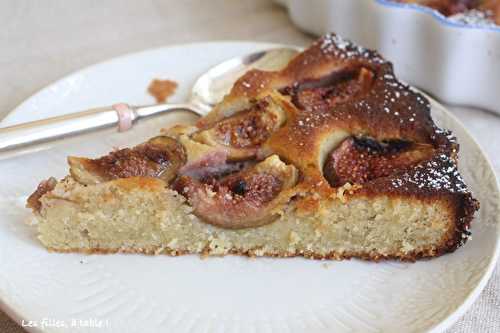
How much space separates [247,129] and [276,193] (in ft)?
0.83

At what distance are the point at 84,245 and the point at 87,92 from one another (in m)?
0.70

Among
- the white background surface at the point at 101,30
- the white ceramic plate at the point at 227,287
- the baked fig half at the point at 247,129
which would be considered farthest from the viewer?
the white background surface at the point at 101,30

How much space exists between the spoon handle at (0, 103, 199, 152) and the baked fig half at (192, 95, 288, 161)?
0.29 m

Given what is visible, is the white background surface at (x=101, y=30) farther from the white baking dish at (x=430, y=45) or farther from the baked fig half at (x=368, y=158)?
the baked fig half at (x=368, y=158)

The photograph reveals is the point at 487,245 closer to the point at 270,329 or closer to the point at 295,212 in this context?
the point at 295,212

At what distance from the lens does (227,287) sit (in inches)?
64.6

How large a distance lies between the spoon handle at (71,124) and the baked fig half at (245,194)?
0.40 m

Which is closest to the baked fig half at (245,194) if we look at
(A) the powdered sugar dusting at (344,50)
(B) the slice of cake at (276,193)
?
(B) the slice of cake at (276,193)

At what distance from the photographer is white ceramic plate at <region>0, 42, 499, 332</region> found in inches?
59.6

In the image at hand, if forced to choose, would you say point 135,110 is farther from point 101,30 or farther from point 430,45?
point 430,45

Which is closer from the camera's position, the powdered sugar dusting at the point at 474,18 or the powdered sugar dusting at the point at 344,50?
the powdered sugar dusting at the point at 344,50

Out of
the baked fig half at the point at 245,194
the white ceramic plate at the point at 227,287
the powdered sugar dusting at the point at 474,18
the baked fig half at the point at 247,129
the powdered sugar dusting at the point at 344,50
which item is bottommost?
the white ceramic plate at the point at 227,287

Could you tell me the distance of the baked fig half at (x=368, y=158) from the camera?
1.74m

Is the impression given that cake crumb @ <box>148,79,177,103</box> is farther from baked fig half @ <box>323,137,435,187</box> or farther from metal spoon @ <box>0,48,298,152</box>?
baked fig half @ <box>323,137,435,187</box>
